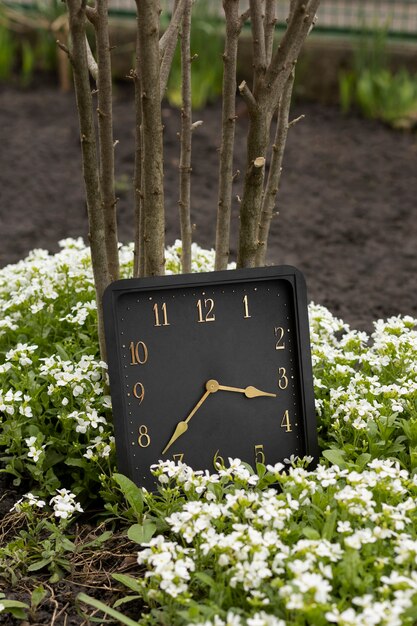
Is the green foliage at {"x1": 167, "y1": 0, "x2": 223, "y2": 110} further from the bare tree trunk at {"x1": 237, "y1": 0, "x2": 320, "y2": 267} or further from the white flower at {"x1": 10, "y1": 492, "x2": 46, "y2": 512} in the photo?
the white flower at {"x1": 10, "y1": 492, "x2": 46, "y2": 512}

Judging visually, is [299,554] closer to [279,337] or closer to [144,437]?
[144,437]

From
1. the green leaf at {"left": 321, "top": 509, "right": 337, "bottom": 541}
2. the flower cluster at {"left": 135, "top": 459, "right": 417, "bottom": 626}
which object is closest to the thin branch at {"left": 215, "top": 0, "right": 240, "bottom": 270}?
the flower cluster at {"left": 135, "top": 459, "right": 417, "bottom": 626}

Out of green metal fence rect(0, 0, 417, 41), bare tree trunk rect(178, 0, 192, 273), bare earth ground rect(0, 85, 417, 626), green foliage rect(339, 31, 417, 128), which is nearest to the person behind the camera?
bare tree trunk rect(178, 0, 192, 273)

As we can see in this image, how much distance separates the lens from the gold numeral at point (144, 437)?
259 centimetres

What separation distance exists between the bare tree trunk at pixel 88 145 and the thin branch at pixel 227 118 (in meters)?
0.41

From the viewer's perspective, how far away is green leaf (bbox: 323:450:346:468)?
250 cm

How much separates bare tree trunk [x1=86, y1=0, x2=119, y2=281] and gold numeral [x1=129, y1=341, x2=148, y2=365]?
1.49ft

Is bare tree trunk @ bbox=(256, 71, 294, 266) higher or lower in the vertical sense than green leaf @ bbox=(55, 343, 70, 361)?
higher

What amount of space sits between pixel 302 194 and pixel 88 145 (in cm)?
356

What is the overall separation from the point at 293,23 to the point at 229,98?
1.47 ft

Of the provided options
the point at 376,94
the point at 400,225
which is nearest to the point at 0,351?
the point at 400,225

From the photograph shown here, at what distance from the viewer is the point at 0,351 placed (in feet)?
10.5

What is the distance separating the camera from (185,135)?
3051 mm

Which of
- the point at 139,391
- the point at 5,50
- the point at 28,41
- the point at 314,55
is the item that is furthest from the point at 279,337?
the point at 28,41
